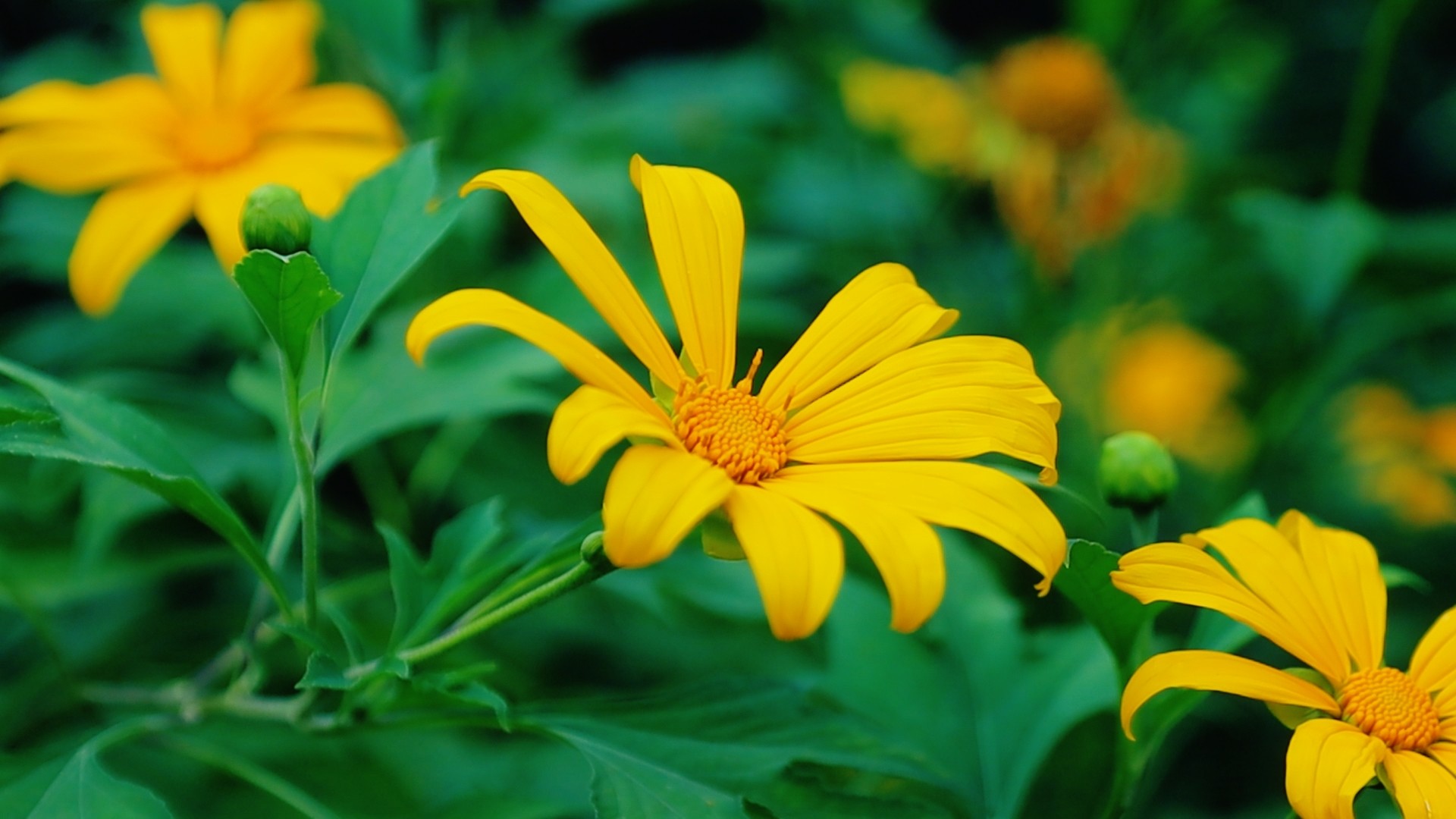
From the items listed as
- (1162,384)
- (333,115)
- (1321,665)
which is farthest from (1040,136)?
(1321,665)

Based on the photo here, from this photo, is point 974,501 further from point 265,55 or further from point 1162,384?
point 1162,384

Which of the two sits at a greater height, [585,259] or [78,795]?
[585,259]

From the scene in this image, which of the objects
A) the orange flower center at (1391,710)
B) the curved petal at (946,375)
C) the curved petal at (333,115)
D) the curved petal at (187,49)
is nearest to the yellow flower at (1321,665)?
the orange flower center at (1391,710)

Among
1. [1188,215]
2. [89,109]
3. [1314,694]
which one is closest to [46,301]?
[89,109]

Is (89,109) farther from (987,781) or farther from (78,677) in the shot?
(987,781)

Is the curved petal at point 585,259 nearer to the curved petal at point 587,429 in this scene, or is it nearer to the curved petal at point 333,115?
the curved petal at point 587,429

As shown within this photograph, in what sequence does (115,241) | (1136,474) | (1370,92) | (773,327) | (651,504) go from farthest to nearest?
1. (1370,92)
2. (773,327)
3. (115,241)
4. (1136,474)
5. (651,504)
